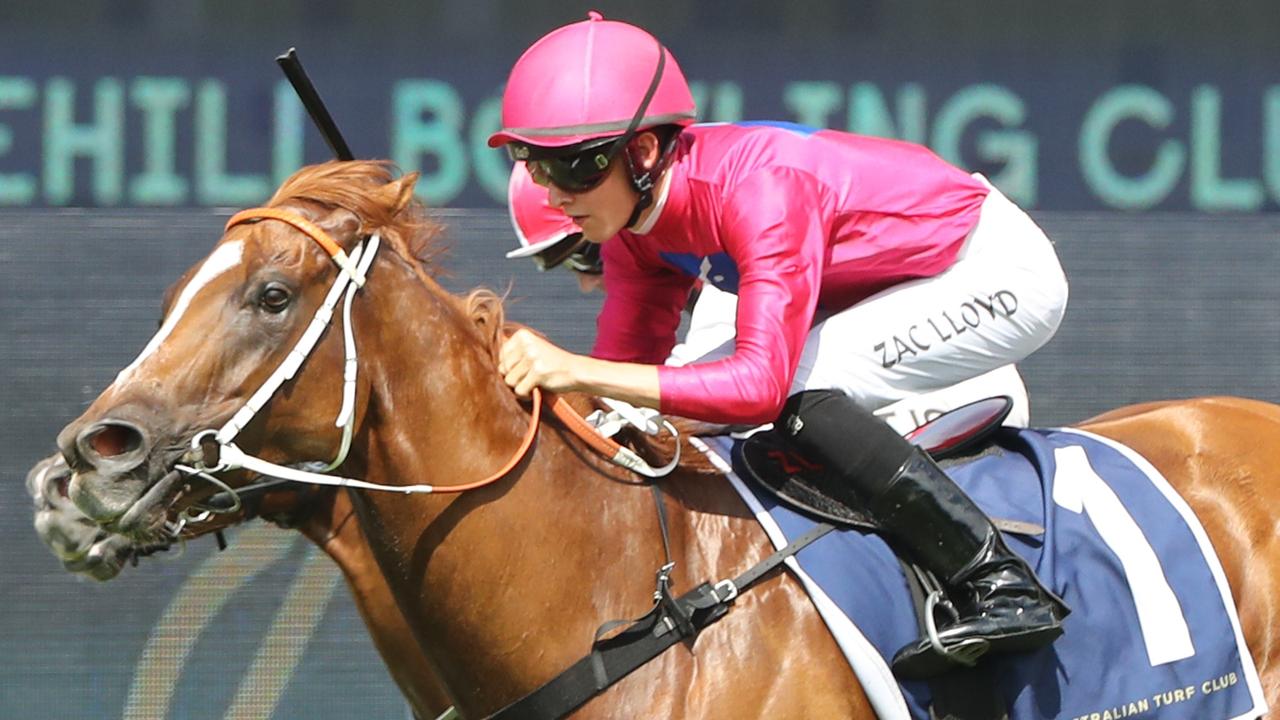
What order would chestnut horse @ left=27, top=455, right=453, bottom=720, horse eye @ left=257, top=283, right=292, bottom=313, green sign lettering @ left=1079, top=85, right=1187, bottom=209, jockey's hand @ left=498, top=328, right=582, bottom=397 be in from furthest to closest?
green sign lettering @ left=1079, top=85, right=1187, bottom=209, chestnut horse @ left=27, top=455, right=453, bottom=720, jockey's hand @ left=498, top=328, right=582, bottom=397, horse eye @ left=257, top=283, right=292, bottom=313

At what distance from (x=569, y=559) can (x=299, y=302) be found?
525mm

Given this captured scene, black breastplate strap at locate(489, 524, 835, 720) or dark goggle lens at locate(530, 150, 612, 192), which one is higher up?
dark goggle lens at locate(530, 150, 612, 192)

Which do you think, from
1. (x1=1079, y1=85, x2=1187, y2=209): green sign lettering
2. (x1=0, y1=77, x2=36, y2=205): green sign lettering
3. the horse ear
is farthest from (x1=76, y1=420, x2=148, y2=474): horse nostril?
(x1=1079, y1=85, x2=1187, y2=209): green sign lettering

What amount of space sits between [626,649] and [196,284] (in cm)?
77

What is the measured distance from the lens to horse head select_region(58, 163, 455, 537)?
2.08 m

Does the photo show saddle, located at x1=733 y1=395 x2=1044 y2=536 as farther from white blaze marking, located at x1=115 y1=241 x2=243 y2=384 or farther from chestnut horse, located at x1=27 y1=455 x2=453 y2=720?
white blaze marking, located at x1=115 y1=241 x2=243 y2=384

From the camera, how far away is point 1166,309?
496 centimetres

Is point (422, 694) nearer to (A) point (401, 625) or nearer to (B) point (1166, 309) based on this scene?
(A) point (401, 625)

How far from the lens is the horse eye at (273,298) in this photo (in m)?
2.17

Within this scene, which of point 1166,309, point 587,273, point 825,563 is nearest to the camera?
point 825,563

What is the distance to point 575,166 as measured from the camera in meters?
2.35

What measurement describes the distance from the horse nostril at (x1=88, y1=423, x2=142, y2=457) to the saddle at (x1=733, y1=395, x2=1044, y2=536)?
92 cm

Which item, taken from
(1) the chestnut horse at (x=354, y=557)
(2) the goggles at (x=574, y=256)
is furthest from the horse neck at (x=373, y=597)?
(2) the goggles at (x=574, y=256)

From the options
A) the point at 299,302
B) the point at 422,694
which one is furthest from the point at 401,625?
the point at 299,302
